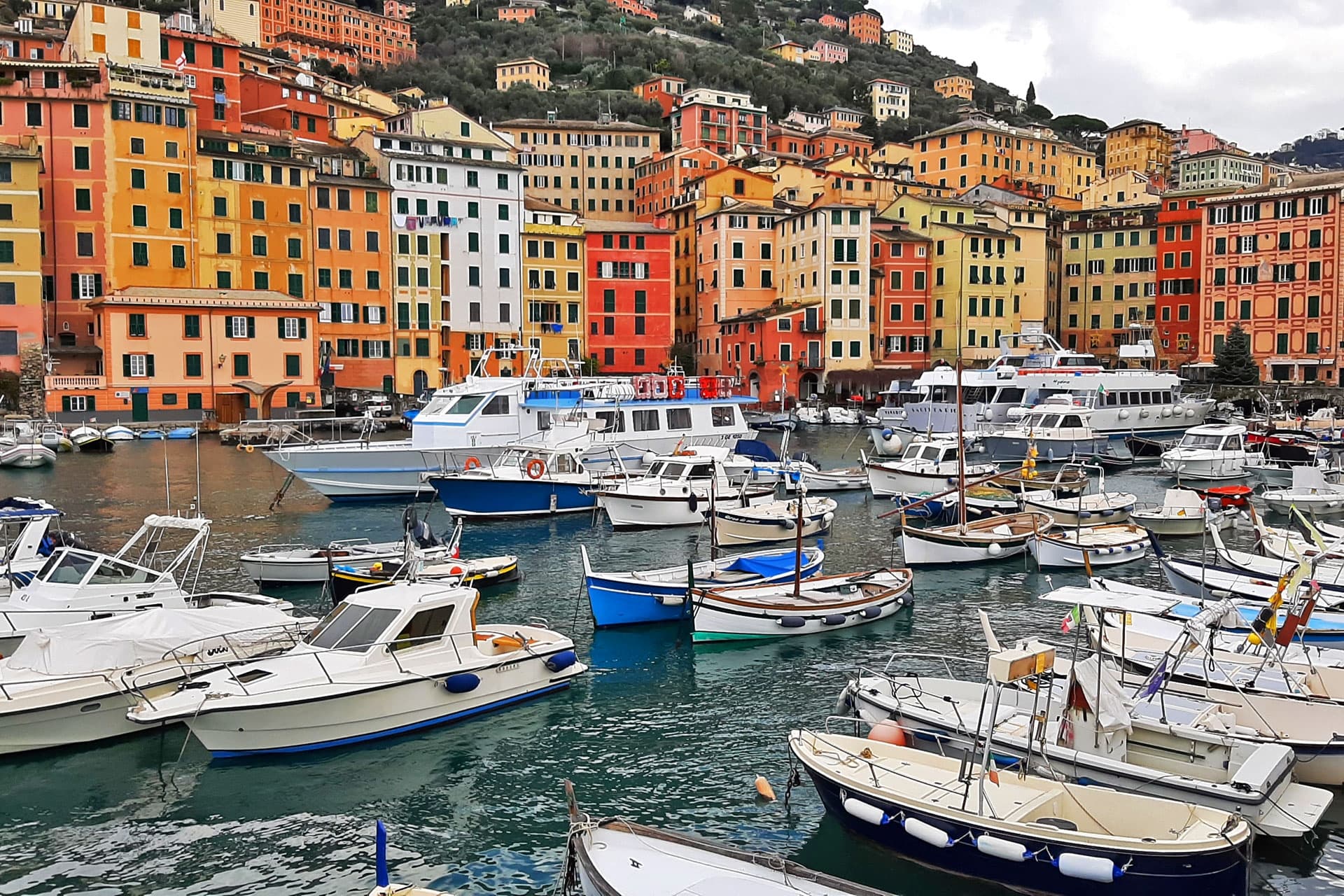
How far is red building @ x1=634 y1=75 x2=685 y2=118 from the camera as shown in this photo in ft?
438

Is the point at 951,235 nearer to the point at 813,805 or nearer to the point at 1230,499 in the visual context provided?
the point at 1230,499

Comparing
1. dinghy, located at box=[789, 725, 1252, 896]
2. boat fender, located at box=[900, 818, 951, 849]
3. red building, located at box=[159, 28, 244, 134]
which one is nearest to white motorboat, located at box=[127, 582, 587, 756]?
dinghy, located at box=[789, 725, 1252, 896]

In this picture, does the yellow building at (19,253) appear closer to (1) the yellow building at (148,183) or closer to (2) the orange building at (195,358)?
(2) the orange building at (195,358)

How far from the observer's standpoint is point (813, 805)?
12.9 metres

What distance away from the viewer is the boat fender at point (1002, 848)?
10062 mm

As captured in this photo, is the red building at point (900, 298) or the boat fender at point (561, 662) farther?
the red building at point (900, 298)

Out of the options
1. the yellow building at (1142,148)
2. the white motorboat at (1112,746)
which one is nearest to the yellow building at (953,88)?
the yellow building at (1142,148)

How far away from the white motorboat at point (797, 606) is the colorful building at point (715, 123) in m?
99.1

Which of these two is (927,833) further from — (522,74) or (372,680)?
(522,74)

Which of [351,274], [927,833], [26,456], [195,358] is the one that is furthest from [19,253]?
[927,833]

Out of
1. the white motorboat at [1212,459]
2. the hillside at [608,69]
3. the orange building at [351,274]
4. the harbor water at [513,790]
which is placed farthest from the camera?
the hillside at [608,69]

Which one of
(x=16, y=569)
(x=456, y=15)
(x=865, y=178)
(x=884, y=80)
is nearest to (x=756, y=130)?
(x=865, y=178)

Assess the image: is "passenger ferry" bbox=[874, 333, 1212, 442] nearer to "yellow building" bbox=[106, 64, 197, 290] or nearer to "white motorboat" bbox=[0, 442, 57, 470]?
"white motorboat" bbox=[0, 442, 57, 470]

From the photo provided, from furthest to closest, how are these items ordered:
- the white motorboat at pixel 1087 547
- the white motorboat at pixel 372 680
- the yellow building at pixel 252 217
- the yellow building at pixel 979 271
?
1. the yellow building at pixel 979 271
2. the yellow building at pixel 252 217
3. the white motorboat at pixel 1087 547
4. the white motorboat at pixel 372 680
